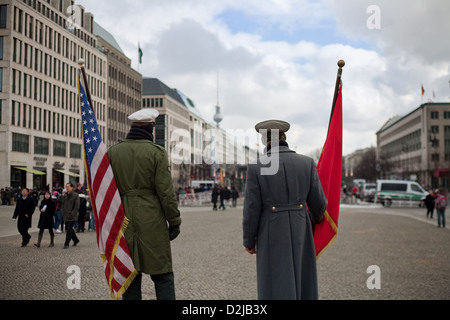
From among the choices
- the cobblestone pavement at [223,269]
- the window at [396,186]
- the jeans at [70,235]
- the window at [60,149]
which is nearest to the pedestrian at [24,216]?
the cobblestone pavement at [223,269]

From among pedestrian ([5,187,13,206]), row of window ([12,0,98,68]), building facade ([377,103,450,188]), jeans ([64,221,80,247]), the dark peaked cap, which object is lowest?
jeans ([64,221,80,247])

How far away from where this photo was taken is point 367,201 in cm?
6009

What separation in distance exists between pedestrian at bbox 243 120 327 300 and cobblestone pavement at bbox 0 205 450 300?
2.85 metres

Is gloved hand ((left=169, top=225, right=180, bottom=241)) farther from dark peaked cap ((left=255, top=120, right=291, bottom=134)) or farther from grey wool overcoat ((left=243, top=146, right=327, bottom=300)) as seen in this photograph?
dark peaked cap ((left=255, top=120, right=291, bottom=134))

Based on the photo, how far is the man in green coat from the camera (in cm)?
500

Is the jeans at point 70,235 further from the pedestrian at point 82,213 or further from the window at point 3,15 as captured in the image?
the window at point 3,15

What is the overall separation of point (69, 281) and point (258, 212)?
14.1 ft

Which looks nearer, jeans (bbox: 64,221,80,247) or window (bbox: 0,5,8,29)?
window (bbox: 0,5,8,29)

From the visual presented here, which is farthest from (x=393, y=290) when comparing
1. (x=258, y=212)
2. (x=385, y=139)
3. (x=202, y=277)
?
(x=385, y=139)

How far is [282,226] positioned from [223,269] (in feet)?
23.2

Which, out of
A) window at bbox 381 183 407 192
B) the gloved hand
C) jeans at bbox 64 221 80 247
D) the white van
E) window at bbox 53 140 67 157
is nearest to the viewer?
the gloved hand

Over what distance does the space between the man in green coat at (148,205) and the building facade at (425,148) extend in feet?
281

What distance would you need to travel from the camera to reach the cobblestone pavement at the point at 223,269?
6.56m

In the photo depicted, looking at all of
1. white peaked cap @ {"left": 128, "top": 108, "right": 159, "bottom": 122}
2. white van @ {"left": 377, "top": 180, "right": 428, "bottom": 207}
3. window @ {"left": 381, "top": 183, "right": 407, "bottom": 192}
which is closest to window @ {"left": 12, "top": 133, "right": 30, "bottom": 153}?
white peaked cap @ {"left": 128, "top": 108, "right": 159, "bottom": 122}
